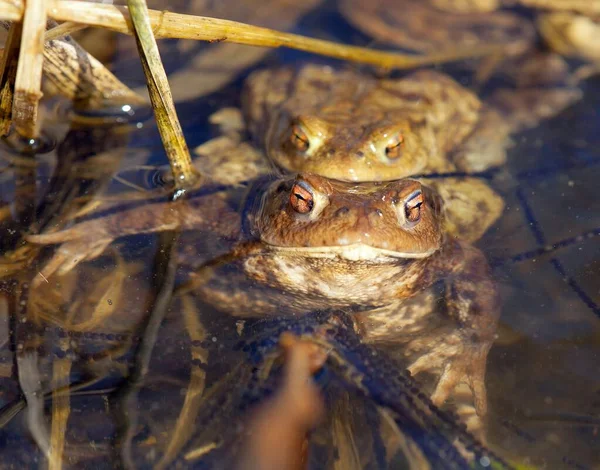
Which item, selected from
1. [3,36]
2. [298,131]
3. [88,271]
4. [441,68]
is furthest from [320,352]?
[441,68]

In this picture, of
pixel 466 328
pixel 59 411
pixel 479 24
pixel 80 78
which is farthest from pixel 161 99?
pixel 479 24

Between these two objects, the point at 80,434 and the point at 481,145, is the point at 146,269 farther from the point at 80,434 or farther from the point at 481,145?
the point at 481,145

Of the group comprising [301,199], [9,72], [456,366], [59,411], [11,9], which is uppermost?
[11,9]

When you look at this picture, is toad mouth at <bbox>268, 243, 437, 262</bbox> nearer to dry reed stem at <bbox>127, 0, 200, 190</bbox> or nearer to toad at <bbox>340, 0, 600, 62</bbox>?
→ dry reed stem at <bbox>127, 0, 200, 190</bbox>

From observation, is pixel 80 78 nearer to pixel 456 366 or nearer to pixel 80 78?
pixel 80 78

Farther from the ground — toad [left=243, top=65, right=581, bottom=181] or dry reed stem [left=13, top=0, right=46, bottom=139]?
dry reed stem [left=13, top=0, right=46, bottom=139]

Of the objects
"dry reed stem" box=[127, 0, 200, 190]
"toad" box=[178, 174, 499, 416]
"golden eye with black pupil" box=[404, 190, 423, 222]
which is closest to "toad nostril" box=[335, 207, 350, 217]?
"toad" box=[178, 174, 499, 416]
